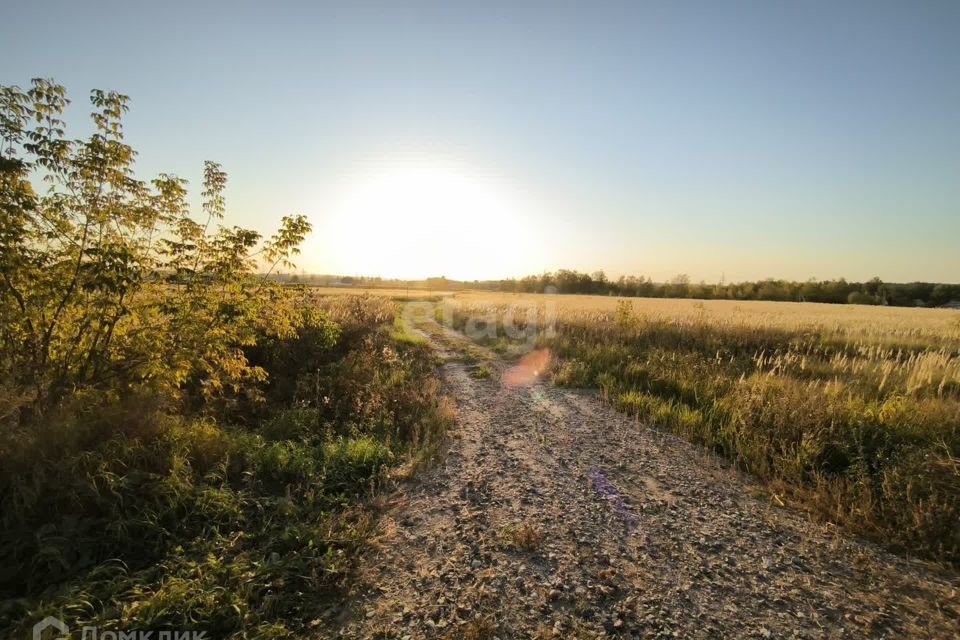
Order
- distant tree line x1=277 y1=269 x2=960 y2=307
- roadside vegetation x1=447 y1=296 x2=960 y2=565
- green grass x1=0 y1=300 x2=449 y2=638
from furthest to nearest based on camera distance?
1. distant tree line x1=277 y1=269 x2=960 y2=307
2. roadside vegetation x1=447 y1=296 x2=960 y2=565
3. green grass x1=0 y1=300 x2=449 y2=638

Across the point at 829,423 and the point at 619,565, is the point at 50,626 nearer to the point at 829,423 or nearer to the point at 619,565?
the point at 619,565

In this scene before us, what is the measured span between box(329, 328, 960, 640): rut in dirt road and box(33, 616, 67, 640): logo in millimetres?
2053

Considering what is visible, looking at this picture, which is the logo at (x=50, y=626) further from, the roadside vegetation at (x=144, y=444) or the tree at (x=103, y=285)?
Answer: the tree at (x=103, y=285)

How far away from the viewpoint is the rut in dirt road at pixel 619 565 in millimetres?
3527

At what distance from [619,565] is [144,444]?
6.27 meters

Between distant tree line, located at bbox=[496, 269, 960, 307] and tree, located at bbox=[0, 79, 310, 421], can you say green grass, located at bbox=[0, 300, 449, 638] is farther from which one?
distant tree line, located at bbox=[496, 269, 960, 307]

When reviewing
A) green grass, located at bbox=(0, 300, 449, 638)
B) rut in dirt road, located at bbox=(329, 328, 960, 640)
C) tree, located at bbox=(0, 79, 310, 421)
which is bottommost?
rut in dirt road, located at bbox=(329, 328, 960, 640)

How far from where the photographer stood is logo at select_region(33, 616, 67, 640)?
9.86 ft

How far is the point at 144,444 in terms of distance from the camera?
5.33 meters

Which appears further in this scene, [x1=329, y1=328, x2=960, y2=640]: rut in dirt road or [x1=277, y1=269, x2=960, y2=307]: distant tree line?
[x1=277, y1=269, x2=960, y2=307]: distant tree line

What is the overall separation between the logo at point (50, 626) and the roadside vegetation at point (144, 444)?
103 mm

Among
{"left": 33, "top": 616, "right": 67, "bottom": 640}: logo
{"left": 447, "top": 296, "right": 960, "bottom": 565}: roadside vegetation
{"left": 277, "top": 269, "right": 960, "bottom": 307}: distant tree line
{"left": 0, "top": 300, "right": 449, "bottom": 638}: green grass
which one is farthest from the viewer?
{"left": 277, "top": 269, "right": 960, "bottom": 307}: distant tree line

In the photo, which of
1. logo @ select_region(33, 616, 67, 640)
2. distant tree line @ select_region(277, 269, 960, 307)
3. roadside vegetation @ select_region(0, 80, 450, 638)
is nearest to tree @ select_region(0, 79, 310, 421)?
roadside vegetation @ select_region(0, 80, 450, 638)

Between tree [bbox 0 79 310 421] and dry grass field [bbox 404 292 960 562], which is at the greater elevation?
tree [bbox 0 79 310 421]
